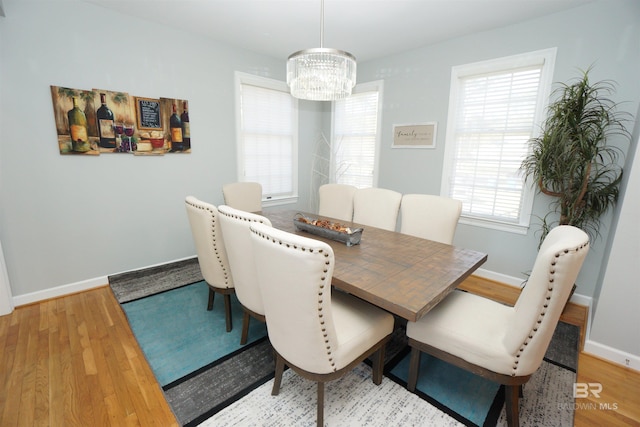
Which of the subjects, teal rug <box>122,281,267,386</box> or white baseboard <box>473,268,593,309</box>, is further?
white baseboard <box>473,268,593,309</box>

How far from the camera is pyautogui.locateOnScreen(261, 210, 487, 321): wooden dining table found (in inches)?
49.3

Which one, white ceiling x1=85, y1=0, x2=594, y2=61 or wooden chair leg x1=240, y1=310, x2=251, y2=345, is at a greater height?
white ceiling x1=85, y1=0, x2=594, y2=61

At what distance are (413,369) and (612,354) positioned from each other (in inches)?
56.5

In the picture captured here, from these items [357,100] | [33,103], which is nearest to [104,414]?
[33,103]

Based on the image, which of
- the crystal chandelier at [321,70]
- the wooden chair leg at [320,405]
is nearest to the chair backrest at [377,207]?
the crystal chandelier at [321,70]

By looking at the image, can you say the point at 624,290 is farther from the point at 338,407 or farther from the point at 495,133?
the point at 338,407

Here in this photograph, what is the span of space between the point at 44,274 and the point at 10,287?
0.22m

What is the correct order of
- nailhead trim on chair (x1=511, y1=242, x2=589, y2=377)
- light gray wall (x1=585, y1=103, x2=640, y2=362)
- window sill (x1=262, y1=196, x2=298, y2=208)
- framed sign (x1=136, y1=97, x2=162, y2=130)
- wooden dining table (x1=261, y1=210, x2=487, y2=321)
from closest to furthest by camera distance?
1. nailhead trim on chair (x1=511, y1=242, x2=589, y2=377)
2. wooden dining table (x1=261, y1=210, x2=487, y2=321)
3. light gray wall (x1=585, y1=103, x2=640, y2=362)
4. framed sign (x1=136, y1=97, x2=162, y2=130)
5. window sill (x1=262, y1=196, x2=298, y2=208)

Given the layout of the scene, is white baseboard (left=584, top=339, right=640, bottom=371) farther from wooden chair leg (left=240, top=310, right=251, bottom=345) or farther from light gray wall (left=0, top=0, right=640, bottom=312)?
wooden chair leg (left=240, top=310, right=251, bottom=345)

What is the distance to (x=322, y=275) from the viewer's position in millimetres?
1067

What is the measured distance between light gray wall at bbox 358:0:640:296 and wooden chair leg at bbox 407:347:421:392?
6.65 ft

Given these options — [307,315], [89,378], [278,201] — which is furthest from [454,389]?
[278,201]

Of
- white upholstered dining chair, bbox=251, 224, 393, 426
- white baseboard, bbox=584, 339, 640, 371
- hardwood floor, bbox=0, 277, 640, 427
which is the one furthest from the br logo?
white upholstered dining chair, bbox=251, 224, 393, 426

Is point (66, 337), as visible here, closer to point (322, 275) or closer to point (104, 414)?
point (104, 414)
